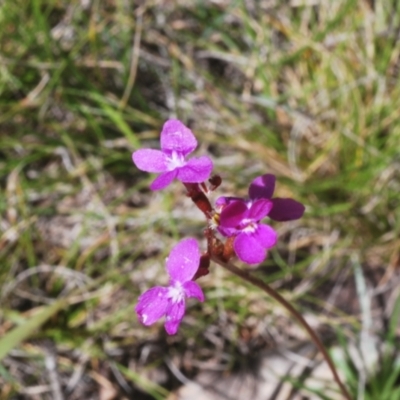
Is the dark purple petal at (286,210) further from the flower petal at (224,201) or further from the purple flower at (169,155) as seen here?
the purple flower at (169,155)

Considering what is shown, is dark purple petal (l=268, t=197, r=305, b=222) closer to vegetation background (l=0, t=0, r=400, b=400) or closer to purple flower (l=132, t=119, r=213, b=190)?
purple flower (l=132, t=119, r=213, b=190)

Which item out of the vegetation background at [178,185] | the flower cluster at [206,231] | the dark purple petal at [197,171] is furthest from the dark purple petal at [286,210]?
the vegetation background at [178,185]

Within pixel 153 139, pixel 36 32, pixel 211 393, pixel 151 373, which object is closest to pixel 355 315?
pixel 211 393

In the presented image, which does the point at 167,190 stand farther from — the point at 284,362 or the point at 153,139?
the point at 284,362

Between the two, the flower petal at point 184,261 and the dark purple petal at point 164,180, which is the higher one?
the dark purple petal at point 164,180

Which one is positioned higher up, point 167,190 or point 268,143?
point 268,143

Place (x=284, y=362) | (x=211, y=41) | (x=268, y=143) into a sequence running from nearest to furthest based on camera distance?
(x=284, y=362), (x=268, y=143), (x=211, y=41)

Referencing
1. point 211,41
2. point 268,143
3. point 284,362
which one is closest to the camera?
point 284,362
